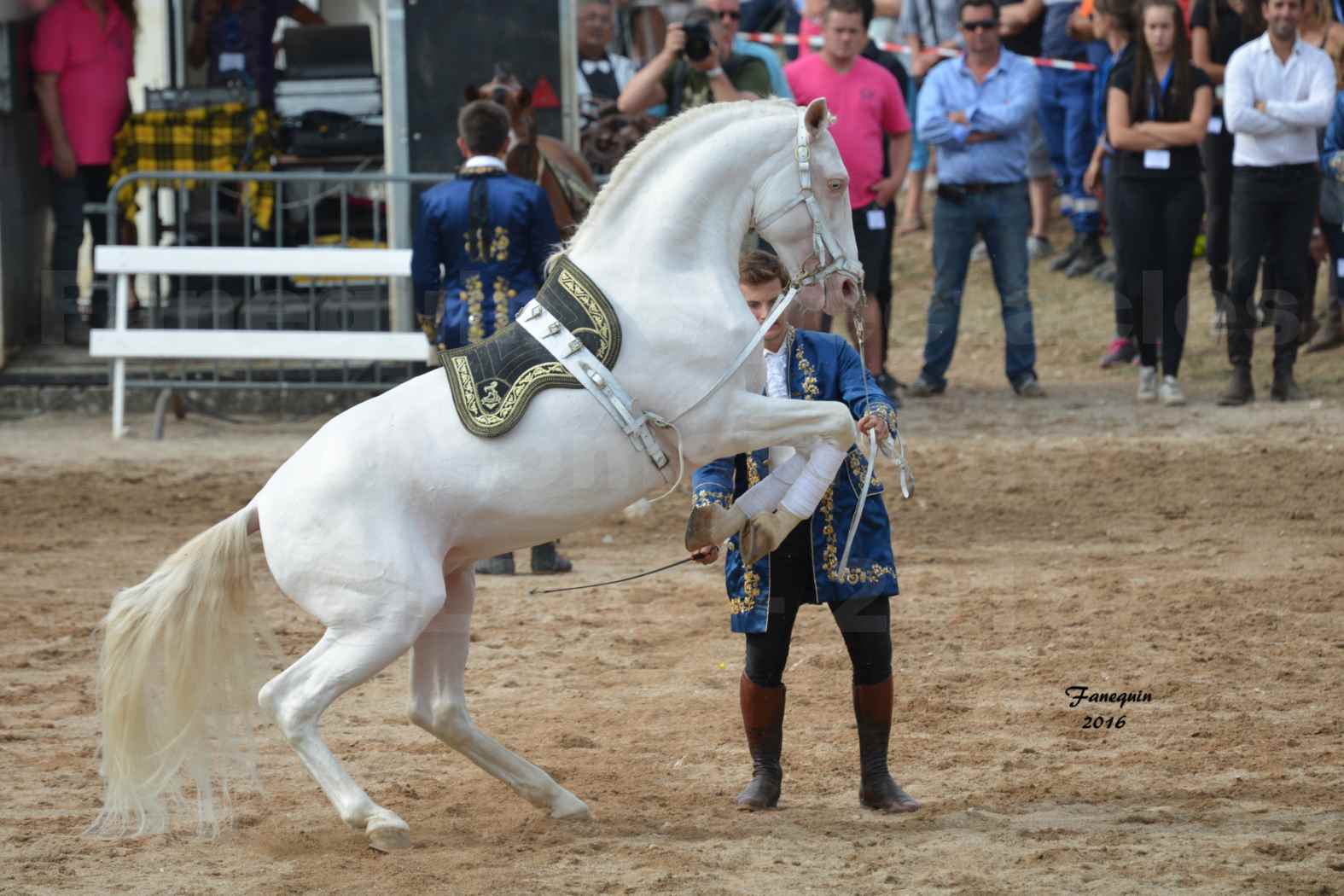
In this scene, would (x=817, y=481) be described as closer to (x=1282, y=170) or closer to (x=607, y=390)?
(x=607, y=390)

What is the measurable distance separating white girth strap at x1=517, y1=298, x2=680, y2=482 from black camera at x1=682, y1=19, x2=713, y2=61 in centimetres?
623

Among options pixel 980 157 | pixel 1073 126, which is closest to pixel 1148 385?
pixel 980 157

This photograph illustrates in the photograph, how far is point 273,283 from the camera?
1312 centimetres

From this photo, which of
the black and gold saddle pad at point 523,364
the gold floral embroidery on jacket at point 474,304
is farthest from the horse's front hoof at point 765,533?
the gold floral embroidery on jacket at point 474,304

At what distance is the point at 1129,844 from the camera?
→ 481 cm

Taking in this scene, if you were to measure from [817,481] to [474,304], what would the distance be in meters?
3.53

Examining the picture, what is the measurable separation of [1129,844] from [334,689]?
2.27 metres

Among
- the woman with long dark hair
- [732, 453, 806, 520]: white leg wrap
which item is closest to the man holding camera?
the woman with long dark hair

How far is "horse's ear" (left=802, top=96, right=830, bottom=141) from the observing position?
4.93m

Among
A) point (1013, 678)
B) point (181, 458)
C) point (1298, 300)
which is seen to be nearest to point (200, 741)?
point (1013, 678)

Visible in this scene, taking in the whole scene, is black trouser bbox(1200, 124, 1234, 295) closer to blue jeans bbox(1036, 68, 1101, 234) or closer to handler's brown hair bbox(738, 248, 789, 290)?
blue jeans bbox(1036, 68, 1101, 234)

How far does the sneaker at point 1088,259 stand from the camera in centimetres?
1480

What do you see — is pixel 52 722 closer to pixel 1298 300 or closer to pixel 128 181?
pixel 128 181

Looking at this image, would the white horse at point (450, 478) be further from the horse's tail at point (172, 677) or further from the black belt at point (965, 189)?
the black belt at point (965, 189)
